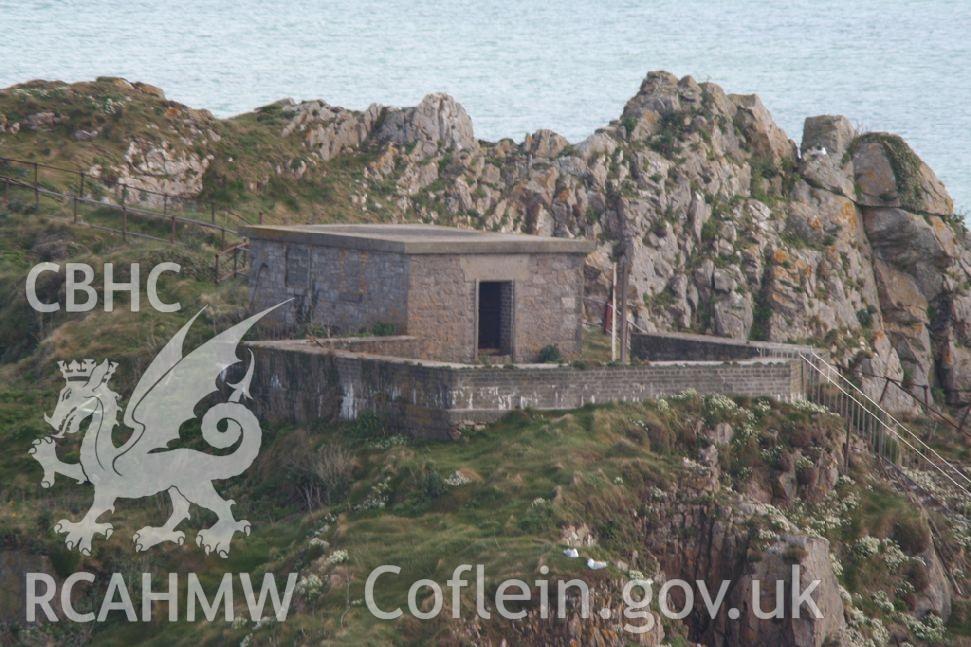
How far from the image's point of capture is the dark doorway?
36.5m

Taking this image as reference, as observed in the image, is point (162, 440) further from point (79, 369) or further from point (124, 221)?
point (124, 221)

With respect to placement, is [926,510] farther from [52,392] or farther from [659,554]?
[52,392]

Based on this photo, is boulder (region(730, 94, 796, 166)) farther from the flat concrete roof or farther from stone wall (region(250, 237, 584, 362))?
stone wall (region(250, 237, 584, 362))

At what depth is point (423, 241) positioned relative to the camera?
116ft

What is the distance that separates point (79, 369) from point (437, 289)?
25.4 feet

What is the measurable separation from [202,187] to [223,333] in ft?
62.4

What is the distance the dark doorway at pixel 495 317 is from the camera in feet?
120

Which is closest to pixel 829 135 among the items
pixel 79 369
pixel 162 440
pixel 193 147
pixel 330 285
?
pixel 193 147

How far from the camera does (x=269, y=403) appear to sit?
34469mm

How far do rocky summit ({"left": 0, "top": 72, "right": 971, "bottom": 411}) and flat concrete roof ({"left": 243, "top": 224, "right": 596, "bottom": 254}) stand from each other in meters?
15.2

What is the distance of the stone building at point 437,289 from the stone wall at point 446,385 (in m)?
1.97

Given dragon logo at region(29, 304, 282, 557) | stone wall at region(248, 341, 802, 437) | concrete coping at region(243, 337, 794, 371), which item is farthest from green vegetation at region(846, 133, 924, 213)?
dragon logo at region(29, 304, 282, 557)

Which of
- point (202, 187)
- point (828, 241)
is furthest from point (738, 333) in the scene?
point (202, 187)

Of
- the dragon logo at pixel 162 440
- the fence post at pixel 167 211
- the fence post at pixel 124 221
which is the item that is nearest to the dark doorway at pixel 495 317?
the dragon logo at pixel 162 440
